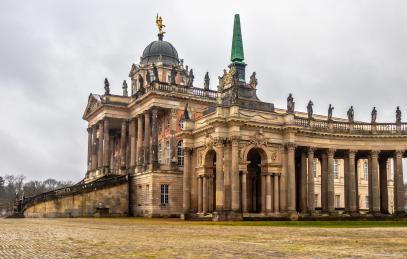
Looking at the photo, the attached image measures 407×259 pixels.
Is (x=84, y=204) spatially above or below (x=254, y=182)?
below

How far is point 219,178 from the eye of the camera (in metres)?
49.3

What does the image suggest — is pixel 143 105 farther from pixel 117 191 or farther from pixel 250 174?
pixel 250 174

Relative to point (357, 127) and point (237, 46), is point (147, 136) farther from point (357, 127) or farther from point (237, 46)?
point (357, 127)

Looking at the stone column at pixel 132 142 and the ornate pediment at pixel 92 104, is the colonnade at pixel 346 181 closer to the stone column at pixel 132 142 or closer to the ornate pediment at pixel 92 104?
the stone column at pixel 132 142

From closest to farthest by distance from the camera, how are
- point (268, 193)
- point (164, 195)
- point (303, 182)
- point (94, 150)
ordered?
point (268, 193), point (303, 182), point (164, 195), point (94, 150)

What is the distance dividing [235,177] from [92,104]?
37836 mm

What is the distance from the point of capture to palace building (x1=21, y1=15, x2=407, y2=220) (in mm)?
50031

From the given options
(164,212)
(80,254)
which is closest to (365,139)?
(164,212)

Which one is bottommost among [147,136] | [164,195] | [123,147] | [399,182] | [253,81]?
[164,195]

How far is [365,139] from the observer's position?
190ft

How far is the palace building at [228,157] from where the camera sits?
5003cm

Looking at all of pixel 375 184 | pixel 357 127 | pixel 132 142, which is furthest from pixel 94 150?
pixel 375 184

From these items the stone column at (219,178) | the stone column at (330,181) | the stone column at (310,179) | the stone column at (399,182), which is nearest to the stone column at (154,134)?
the stone column at (219,178)

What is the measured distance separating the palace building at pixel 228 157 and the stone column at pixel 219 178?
94 millimetres
